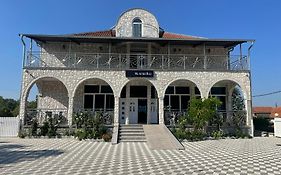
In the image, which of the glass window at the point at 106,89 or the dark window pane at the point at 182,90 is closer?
the glass window at the point at 106,89

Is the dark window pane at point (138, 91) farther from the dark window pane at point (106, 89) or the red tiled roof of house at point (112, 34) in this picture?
the red tiled roof of house at point (112, 34)

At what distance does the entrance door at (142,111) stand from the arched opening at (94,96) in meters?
2.04

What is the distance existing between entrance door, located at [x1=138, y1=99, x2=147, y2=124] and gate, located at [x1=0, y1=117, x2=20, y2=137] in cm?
844

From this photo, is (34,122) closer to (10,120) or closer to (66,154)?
(10,120)

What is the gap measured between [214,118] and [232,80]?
3150mm

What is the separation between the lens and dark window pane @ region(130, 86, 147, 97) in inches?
758

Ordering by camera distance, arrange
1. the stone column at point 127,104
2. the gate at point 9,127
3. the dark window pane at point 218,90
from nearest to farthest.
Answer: the gate at point 9,127
the stone column at point 127,104
the dark window pane at point 218,90

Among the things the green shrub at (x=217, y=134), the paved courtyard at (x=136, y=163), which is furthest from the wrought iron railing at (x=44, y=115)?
the green shrub at (x=217, y=134)

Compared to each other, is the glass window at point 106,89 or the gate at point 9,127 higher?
the glass window at point 106,89

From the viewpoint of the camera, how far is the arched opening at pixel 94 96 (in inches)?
743

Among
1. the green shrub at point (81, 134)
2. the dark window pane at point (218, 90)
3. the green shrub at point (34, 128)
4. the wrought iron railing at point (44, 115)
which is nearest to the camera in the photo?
the green shrub at point (81, 134)

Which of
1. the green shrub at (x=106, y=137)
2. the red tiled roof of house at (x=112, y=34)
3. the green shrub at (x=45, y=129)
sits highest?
the red tiled roof of house at (x=112, y=34)

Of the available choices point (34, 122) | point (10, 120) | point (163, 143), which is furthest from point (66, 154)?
point (10, 120)

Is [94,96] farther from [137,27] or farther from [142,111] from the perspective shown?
[137,27]
